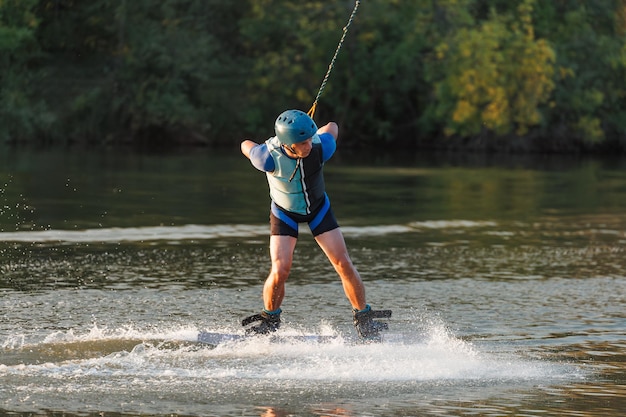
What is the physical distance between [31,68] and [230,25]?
781 centimetres

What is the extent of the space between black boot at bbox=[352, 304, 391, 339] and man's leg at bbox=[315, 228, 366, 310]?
0.05 metres

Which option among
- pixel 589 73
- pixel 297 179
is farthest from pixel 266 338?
pixel 589 73

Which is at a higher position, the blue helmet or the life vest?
the blue helmet

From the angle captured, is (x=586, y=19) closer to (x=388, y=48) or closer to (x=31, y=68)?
(x=388, y=48)

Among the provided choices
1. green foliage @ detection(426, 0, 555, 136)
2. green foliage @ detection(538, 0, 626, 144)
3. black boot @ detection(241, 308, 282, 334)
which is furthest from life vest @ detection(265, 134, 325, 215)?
green foliage @ detection(538, 0, 626, 144)

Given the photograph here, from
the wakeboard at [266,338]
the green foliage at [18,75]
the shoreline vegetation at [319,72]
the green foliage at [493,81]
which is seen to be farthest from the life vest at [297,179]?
the green foliage at [18,75]

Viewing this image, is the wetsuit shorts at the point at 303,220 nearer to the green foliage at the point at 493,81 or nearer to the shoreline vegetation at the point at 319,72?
the green foliage at the point at 493,81

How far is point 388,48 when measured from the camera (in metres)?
50.0

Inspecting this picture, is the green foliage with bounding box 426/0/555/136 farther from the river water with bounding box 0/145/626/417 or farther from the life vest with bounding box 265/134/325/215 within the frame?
the life vest with bounding box 265/134/325/215

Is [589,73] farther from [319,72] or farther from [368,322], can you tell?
[368,322]

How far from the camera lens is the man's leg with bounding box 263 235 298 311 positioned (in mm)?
9797

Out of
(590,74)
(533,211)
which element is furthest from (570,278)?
(590,74)

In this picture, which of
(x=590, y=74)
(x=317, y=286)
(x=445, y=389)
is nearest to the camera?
(x=445, y=389)

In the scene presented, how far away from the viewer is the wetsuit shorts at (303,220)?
994 cm
